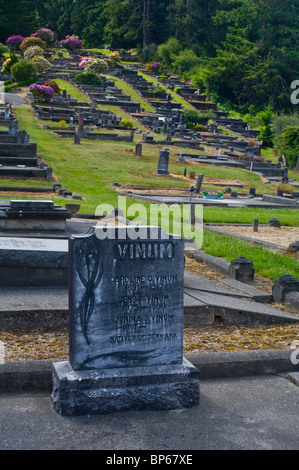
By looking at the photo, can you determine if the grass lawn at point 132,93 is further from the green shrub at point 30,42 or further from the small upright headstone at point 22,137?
the small upright headstone at point 22,137

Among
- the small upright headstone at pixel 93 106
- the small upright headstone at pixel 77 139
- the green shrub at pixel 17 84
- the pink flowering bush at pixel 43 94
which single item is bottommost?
the small upright headstone at pixel 77 139

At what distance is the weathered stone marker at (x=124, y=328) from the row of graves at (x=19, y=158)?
19.9 meters

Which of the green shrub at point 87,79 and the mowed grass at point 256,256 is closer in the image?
the mowed grass at point 256,256

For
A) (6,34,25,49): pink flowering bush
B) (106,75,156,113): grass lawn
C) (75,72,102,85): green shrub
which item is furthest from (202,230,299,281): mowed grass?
(6,34,25,49): pink flowering bush

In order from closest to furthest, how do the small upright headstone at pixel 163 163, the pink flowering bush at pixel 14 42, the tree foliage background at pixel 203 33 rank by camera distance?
the small upright headstone at pixel 163 163 → the tree foliage background at pixel 203 33 → the pink flowering bush at pixel 14 42

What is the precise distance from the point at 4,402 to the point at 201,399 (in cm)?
151

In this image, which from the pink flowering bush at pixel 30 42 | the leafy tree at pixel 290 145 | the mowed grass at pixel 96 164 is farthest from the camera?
the pink flowering bush at pixel 30 42

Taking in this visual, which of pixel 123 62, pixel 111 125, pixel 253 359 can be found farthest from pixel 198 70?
pixel 253 359

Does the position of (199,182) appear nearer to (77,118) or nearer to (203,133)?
(77,118)

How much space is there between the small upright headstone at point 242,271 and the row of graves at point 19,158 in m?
16.0

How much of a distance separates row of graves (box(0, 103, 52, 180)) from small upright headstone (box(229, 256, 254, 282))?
16026mm

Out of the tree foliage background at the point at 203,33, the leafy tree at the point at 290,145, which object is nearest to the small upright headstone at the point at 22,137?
the leafy tree at the point at 290,145

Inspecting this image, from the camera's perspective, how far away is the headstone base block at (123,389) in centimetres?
443

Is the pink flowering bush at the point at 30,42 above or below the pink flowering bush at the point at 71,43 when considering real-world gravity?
below
